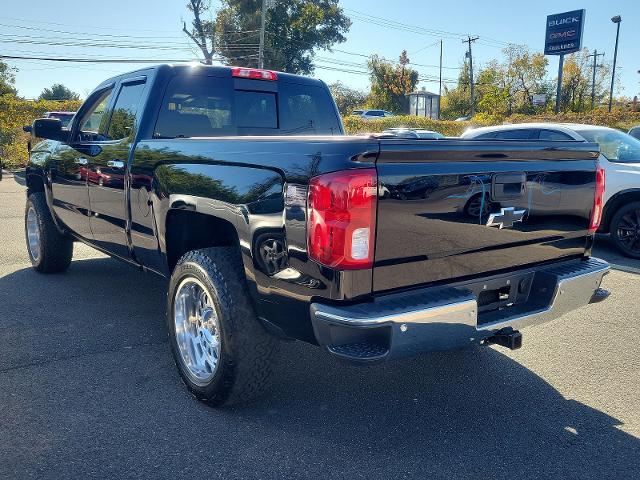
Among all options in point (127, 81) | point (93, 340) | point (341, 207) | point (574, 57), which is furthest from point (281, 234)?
point (574, 57)

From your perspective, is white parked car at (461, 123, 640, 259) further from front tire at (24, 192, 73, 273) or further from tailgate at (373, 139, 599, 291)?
front tire at (24, 192, 73, 273)

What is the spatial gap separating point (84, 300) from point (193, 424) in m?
2.57

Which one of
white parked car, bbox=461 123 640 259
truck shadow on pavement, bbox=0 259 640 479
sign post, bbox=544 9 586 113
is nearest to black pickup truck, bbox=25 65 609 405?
truck shadow on pavement, bbox=0 259 640 479

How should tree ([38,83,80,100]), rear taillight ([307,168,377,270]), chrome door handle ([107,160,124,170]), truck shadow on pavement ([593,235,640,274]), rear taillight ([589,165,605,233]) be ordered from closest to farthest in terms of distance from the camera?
rear taillight ([307,168,377,270]) < rear taillight ([589,165,605,233]) < chrome door handle ([107,160,124,170]) < truck shadow on pavement ([593,235,640,274]) < tree ([38,83,80,100])

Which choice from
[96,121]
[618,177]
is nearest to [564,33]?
[618,177]

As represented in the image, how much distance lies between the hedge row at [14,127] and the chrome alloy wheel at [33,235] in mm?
14897

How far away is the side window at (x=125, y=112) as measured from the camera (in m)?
4.19

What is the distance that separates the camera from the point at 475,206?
2.76 meters

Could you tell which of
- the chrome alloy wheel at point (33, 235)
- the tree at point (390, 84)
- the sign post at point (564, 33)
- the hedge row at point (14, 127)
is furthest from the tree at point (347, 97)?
the chrome alloy wheel at point (33, 235)

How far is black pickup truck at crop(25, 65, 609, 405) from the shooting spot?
7.93 ft

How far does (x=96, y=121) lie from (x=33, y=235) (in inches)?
78.1

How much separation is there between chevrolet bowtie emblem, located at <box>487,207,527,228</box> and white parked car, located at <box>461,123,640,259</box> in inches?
170

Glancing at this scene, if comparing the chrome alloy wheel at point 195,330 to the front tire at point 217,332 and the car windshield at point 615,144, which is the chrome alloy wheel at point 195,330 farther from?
the car windshield at point 615,144

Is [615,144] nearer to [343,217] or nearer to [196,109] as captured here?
[196,109]
